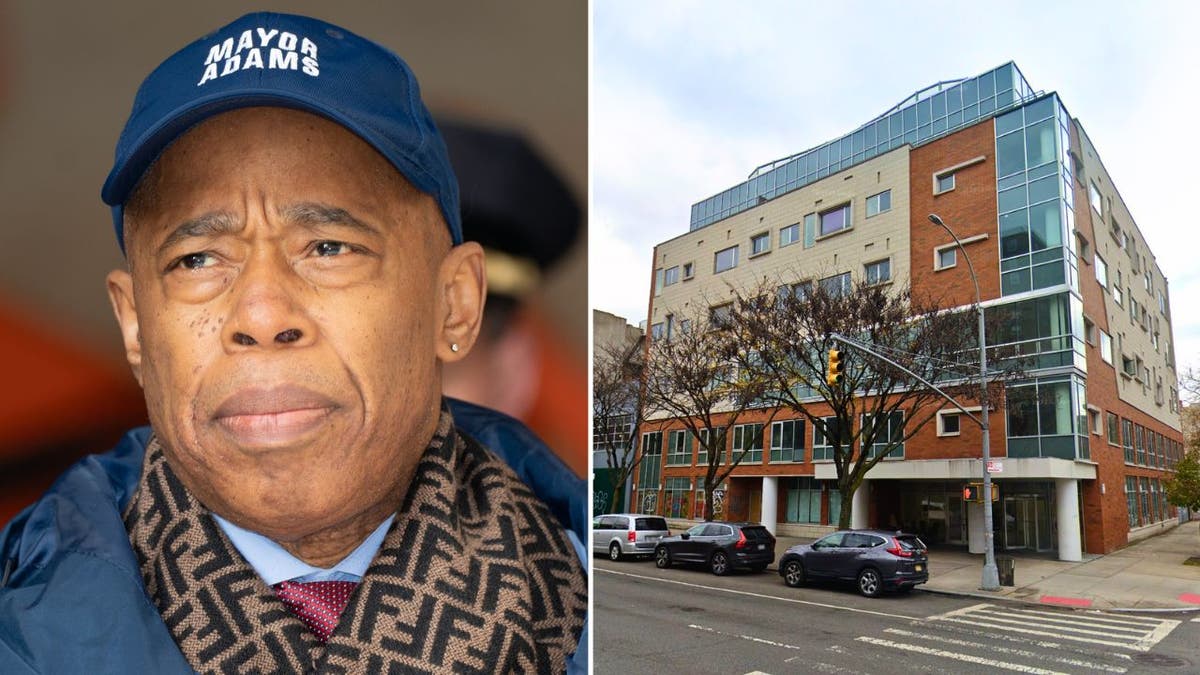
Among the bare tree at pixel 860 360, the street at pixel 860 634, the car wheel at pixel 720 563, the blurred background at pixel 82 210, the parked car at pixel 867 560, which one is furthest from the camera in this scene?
the bare tree at pixel 860 360

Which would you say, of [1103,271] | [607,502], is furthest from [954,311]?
[607,502]

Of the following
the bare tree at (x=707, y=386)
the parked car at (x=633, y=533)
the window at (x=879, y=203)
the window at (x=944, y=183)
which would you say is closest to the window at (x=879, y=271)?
the window at (x=879, y=203)

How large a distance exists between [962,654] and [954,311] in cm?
601

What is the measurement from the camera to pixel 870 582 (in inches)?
383

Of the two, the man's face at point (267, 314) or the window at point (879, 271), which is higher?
the window at point (879, 271)

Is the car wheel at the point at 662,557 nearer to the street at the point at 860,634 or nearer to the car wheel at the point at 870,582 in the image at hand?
the street at the point at 860,634

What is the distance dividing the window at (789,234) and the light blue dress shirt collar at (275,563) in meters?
Answer: 14.0

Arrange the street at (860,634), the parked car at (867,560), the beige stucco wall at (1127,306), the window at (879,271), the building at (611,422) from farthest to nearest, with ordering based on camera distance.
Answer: the building at (611,422), the window at (879,271), the beige stucco wall at (1127,306), the parked car at (867,560), the street at (860,634)

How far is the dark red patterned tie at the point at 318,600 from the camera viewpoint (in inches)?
29.0

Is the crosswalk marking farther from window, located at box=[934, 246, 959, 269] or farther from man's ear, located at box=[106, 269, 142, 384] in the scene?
man's ear, located at box=[106, 269, 142, 384]

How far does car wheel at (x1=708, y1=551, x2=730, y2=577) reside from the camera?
1108cm

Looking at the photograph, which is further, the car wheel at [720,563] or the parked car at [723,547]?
the car wheel at [720,563]

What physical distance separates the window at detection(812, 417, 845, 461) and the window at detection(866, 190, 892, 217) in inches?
158

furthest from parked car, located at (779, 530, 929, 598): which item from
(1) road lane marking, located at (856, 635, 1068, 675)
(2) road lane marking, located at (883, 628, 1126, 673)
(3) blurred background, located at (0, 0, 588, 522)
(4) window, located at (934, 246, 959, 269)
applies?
(3) blurred background, located at (0, 0, 588, 522)
